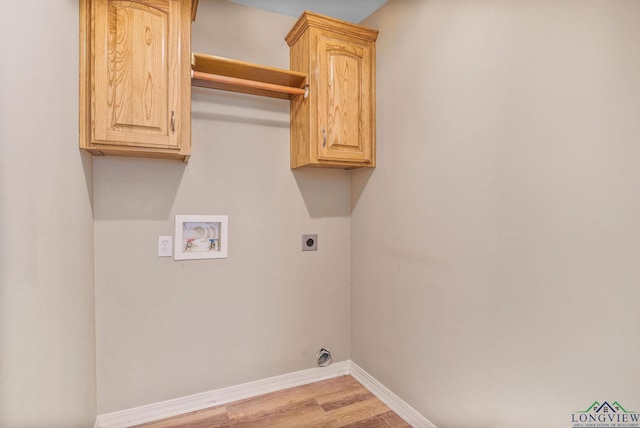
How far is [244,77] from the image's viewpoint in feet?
7.06

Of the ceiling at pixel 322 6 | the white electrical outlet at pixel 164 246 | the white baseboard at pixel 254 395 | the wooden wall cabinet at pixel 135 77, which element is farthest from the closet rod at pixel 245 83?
the white baseboard at pixel 254 395

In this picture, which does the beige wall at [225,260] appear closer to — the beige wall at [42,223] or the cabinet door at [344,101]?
the beige wall at [42,223]

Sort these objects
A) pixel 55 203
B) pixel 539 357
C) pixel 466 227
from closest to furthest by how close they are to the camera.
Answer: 1. pixel 55 203
2. pixel 539 357
3. pixel 466 227

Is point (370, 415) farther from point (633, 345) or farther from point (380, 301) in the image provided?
point (633, 345)

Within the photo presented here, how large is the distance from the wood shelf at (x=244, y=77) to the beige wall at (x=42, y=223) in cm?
63

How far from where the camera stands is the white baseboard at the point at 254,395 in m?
1.90

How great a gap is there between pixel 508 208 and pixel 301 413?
1715 mm

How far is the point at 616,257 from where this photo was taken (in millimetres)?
1102

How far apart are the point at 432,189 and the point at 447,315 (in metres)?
0.70

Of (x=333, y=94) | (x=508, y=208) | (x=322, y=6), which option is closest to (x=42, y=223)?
(x=333, y=94)

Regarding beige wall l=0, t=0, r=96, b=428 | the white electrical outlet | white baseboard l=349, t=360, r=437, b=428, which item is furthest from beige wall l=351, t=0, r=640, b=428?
beige wall l=0, t=0, r=96, b=428

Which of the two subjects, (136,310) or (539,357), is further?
(136,310)

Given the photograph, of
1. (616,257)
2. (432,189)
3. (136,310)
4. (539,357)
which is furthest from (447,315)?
(136,310)

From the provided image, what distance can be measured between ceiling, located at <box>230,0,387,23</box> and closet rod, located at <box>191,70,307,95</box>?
0.56 m
